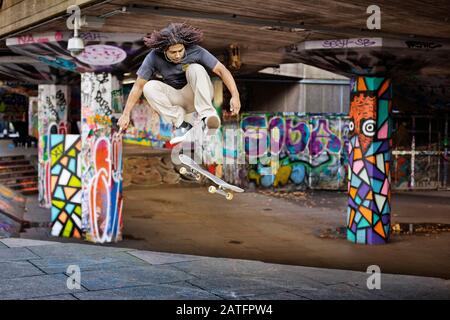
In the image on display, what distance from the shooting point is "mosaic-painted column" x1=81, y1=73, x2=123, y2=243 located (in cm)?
1656

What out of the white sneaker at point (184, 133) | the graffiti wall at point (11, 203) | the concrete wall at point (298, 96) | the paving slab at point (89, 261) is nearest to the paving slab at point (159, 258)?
the paving slab at point (89, 261)

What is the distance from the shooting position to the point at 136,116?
4941 cm

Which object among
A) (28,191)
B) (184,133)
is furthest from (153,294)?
(28,191)

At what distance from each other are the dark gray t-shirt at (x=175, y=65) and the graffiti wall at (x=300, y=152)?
23.5m

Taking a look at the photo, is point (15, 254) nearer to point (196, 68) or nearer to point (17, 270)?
point (17, 270)

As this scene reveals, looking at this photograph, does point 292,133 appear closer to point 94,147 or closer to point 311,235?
point 311,235

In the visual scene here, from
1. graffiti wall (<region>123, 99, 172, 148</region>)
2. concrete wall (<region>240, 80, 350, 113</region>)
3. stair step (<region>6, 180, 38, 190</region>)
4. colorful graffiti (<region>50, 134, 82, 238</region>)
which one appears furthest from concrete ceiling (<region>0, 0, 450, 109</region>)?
graffiti wall (<region>123, 99, 172, 148</region>)

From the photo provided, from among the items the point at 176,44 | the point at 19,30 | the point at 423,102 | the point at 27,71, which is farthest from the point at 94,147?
the point at 423,102

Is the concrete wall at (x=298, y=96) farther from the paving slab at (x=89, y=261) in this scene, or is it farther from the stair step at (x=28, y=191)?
the paving slab at (x=89, y=261)

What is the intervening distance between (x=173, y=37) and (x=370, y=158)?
12462 millimetres

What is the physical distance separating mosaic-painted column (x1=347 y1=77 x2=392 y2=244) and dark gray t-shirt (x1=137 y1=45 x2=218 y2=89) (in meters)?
11.9

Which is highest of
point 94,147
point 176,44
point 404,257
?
point 176,44

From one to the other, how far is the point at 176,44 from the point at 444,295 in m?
6.25

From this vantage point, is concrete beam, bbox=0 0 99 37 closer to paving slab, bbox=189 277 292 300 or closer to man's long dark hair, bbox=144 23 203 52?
paving slab, bbox=189 277 292 300
